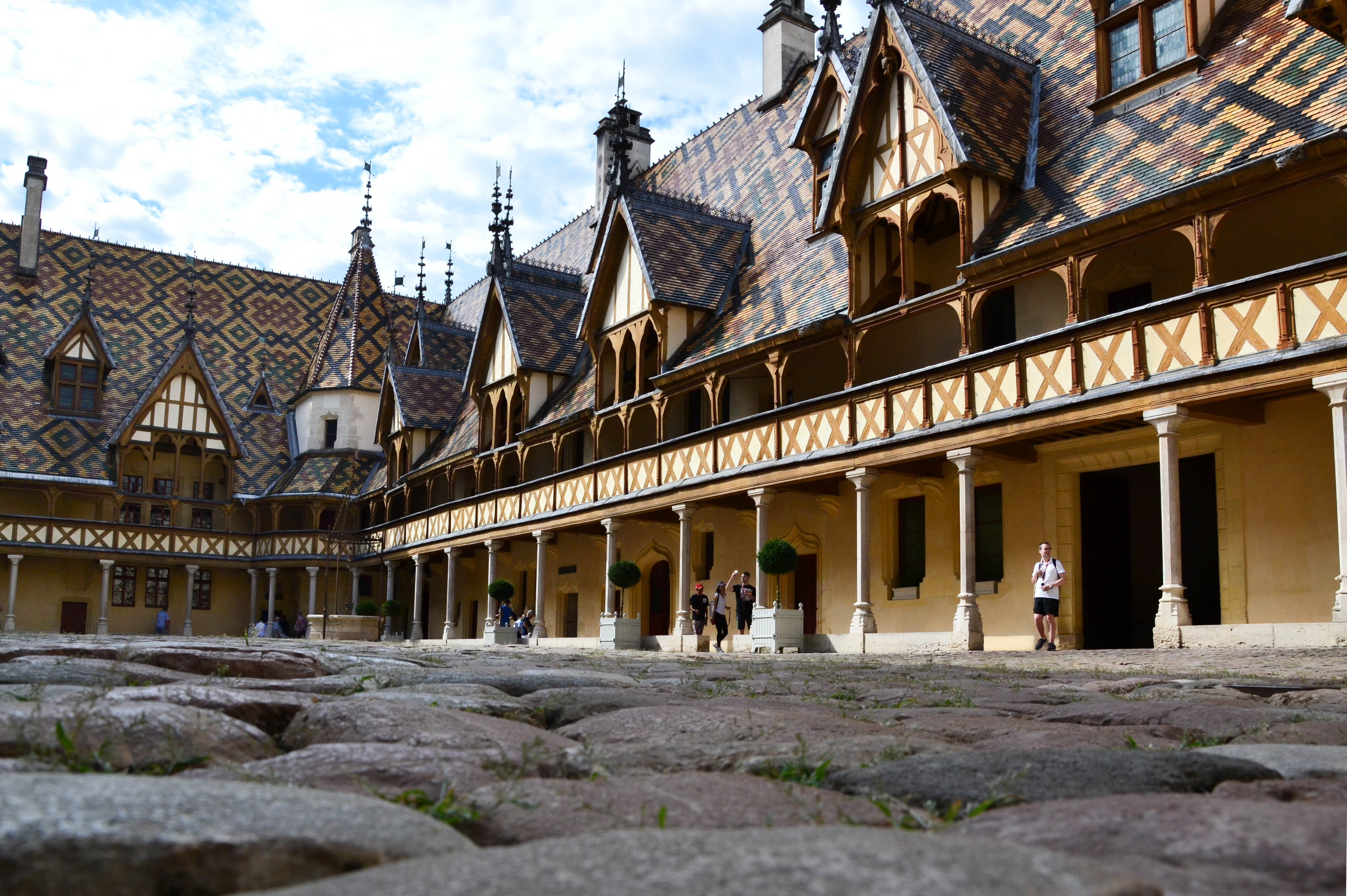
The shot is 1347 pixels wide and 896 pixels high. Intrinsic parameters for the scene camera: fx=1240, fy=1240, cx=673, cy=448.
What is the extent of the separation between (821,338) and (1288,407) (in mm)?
7986

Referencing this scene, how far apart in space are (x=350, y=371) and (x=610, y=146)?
53.4ft

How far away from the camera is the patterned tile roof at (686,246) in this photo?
26859 mm

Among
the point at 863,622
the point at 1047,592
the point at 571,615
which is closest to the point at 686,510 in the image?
the point at 863,622

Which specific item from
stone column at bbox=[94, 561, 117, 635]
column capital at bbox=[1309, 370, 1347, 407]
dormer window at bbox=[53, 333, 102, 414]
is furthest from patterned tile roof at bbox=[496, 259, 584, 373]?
column capital at bbox=[1309, 370, 1347, 407]

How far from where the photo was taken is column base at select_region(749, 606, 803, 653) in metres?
20.9

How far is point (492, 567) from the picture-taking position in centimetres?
3344

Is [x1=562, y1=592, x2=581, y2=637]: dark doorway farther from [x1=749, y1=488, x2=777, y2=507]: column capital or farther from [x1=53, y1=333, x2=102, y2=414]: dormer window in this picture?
[x1=53, y1=333, x2=102, y2=414]: dormer window

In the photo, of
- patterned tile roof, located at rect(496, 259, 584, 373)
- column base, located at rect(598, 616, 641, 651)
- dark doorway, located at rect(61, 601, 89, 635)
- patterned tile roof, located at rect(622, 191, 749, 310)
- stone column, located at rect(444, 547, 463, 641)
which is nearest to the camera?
column base, located at rect(598, 616, 641, 651)

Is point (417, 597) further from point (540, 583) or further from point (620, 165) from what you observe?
point (620, 165)

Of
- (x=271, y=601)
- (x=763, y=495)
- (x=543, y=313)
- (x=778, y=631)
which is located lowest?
(x=778, y=631)

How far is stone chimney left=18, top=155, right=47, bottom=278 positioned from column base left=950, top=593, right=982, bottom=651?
44.3m

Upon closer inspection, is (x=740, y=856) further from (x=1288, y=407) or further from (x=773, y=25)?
(x=773, y=25)

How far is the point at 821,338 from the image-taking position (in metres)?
21.8

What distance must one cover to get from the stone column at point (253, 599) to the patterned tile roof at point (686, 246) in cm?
2699
